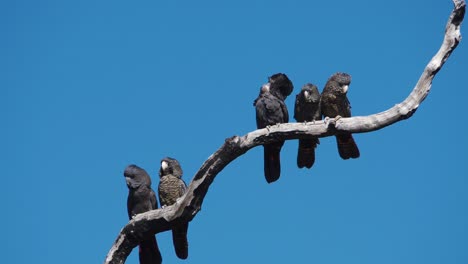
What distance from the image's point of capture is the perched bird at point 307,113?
11.1 metres

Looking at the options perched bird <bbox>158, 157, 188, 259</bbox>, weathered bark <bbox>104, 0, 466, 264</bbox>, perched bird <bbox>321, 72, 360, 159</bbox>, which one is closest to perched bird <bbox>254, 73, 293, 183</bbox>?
perched bird <bbox>321, 72, 360, 159</bbox>

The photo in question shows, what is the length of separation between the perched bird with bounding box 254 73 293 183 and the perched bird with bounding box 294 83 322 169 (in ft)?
0.59

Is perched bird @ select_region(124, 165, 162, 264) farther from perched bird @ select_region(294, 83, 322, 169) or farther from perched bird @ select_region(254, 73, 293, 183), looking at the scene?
perched bird @ select_region(294, 83, 322, 169)

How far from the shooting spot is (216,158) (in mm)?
10141

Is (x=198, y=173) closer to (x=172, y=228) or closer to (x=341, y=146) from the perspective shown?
(x=172, y=228)

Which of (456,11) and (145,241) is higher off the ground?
(456,11)

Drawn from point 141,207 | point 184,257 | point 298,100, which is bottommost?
point 184,257

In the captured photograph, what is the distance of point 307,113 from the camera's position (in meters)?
11.4

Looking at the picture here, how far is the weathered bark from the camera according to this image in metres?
9.77

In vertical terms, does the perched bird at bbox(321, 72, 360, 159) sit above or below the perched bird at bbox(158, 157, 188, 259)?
above

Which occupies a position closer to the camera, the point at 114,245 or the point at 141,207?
the point at 114,245

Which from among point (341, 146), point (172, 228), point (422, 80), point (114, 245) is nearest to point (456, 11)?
point (422, 80)

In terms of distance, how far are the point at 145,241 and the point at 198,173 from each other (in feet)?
4.58

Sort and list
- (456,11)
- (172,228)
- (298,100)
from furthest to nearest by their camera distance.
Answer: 1. (298,100)
2. (172,228)
3. (456,11)
